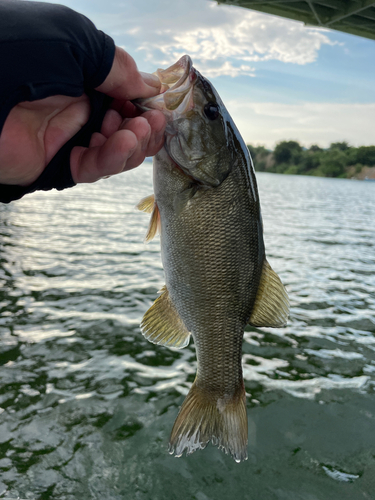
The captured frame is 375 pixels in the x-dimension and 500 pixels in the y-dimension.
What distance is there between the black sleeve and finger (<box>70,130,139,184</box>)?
0.30 meters

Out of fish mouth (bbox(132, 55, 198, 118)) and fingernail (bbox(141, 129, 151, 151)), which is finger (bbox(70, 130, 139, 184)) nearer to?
fingernail (bbox(141, 129, 151, 151))

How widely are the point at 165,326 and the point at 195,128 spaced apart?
4.17ft

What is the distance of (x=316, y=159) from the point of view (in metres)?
117

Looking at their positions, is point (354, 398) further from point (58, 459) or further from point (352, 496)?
point (58, 459)

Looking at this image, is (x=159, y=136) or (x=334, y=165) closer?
(x=159, y=136)

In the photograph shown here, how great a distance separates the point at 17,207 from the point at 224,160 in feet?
50.8

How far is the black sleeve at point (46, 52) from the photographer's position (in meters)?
1.46

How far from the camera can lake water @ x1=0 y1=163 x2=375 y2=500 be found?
3.54 m

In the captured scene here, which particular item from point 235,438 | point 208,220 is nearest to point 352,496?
point 235,438

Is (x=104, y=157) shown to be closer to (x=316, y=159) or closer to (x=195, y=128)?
(x=195, y=128)

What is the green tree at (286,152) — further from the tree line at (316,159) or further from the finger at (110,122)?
the finger at (110,122)

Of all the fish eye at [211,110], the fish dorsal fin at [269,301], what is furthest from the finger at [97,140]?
the fish dorsal fin at [269,301]

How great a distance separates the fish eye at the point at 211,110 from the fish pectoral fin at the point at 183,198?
0.40 meters

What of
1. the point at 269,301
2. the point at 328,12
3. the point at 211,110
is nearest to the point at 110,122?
the point at 211,110
